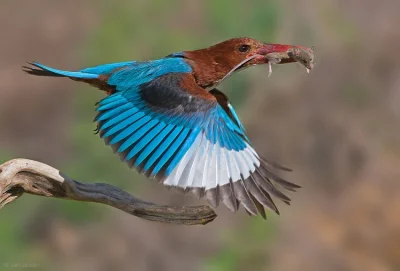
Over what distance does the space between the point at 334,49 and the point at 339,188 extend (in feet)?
3.01

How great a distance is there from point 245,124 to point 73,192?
228 cm

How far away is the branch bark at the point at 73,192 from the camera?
4.20 meters

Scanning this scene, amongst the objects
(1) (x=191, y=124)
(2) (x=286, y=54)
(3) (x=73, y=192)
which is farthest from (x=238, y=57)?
(3) (x=73, y=192)

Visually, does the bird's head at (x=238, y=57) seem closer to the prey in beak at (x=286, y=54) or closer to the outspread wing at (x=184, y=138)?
the prey in beak at (x=286, y=54)

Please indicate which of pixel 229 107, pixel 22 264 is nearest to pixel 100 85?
pixel 229 107

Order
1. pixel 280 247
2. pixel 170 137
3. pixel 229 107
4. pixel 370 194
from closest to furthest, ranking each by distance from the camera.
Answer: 1. pixel 170 137
2. pixel 229 107
3. pixel 280 247
4. pixel 370 194

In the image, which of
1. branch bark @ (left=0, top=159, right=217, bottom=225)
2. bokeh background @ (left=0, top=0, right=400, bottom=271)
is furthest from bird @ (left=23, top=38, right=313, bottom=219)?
bokeh background @ (left=0, top=0, right=400, bottom=271)

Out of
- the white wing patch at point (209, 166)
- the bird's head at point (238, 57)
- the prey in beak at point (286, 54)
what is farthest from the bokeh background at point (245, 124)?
the white wing patch at point (209, 166)

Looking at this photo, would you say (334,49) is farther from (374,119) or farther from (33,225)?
(33,225)

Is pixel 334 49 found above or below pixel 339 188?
above

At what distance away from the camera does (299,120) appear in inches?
262

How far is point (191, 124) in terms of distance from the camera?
176 inches

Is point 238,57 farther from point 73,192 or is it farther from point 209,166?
point 73,192

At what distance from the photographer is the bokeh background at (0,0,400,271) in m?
5.90
